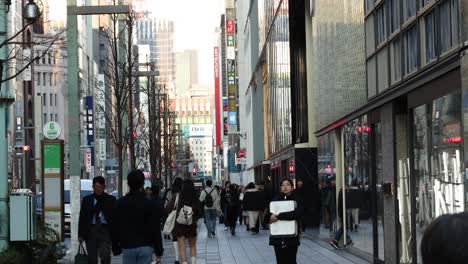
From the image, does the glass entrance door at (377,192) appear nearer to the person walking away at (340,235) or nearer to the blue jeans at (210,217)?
the person walking away at (340,235)

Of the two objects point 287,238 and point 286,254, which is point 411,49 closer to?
point 287,238

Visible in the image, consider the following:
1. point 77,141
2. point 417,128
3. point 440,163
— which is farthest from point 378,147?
point 77,141

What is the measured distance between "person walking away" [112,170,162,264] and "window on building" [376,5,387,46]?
7875 millimetres

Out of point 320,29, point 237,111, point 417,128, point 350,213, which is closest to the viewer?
point 417,128

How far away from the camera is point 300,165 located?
33812 mm

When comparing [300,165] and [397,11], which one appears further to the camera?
[300,165]

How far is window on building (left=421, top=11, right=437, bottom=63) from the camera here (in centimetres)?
1256

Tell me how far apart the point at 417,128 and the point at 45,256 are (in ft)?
19.4

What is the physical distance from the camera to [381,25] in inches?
654

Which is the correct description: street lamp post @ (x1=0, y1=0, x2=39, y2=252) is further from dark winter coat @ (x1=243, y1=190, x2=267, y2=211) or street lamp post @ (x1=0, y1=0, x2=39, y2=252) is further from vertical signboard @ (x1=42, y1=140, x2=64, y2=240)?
dark winter coat @ (x1=243, y1=190, x2=267, y2=211)

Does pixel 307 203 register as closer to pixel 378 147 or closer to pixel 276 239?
pixel 378 147

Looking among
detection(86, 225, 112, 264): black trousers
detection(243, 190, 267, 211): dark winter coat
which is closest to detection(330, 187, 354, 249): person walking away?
detection(243, 190, 267, 211): dark winter coat

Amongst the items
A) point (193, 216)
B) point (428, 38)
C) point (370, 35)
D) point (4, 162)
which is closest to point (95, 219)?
point (4, 162)

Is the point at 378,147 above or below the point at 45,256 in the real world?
above
